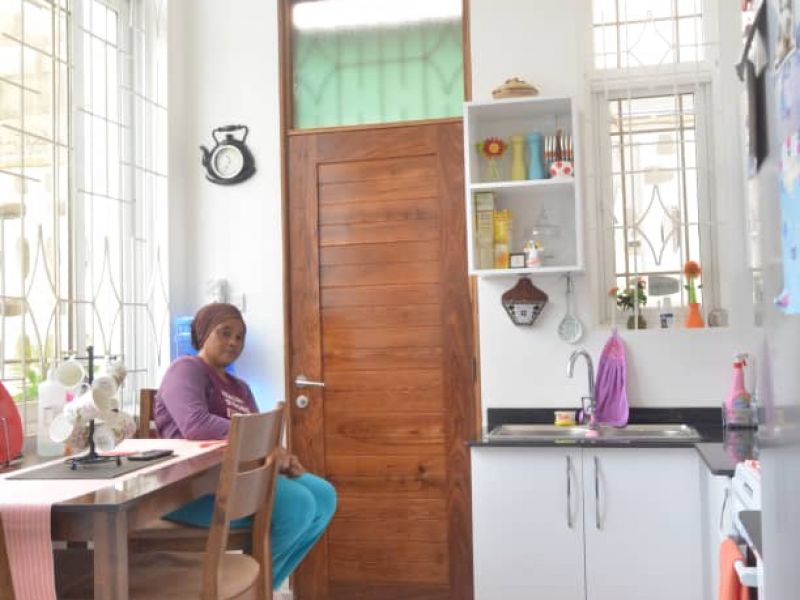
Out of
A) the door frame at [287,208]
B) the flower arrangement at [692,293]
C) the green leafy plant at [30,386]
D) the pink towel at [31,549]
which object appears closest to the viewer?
the pink towel at [31,549]

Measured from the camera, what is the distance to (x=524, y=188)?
3680 mm

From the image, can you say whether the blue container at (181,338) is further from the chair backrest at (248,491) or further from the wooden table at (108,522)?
the wooden table at (108,522)

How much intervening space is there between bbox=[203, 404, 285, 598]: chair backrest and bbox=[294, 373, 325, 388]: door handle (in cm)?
135

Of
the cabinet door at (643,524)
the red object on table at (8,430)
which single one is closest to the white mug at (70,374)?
the red object on table at (8,430)

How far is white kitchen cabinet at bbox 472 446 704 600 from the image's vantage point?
3.10m

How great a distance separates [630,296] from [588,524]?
39.3 inches

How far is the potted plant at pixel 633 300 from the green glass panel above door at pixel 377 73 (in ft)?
3.54

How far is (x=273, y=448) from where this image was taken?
2580 millimetres

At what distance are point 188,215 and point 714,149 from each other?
2.38 m

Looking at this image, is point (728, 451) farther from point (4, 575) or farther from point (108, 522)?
point (4, 575)

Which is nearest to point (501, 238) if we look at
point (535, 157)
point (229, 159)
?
point (535, 157)

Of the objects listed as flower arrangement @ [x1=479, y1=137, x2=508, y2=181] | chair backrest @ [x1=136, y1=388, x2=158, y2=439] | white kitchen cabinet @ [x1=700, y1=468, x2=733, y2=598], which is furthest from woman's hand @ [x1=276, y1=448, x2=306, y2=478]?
flower arrangement @ [x1=479, y1=137, x2=508, y2=181]

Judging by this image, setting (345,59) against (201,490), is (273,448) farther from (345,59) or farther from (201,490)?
(345,59)

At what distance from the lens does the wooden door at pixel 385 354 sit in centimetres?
383
